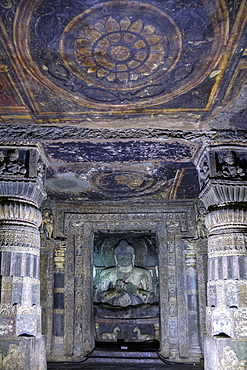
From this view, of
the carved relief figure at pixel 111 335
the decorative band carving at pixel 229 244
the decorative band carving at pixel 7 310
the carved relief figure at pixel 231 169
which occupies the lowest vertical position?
the carved relief figure at pixel 111 335

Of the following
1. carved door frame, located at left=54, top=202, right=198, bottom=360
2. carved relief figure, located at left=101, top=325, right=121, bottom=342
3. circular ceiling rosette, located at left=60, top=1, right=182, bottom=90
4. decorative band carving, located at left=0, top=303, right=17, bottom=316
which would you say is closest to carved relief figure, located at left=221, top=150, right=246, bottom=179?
circular ceiling rosette, located at left=60, top=1, right=182, bottom=90

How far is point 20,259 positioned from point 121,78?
2395mm

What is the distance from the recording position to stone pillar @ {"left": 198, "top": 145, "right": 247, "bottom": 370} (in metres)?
4.09

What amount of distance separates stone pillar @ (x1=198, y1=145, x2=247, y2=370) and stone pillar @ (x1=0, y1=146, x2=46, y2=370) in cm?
210

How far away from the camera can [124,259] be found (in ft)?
33.6

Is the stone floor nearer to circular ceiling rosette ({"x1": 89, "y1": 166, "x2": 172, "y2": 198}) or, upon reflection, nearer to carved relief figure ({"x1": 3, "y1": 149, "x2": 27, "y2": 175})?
circular ceiling rosette ({"x1": 89, "y1": 166, "x2": 172, "y2": 198})

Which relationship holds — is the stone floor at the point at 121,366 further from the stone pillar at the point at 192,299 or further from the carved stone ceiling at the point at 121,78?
the carved stone ceiling at the point at 121,78

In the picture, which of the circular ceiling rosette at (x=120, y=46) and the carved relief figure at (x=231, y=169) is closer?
the circular ceiling rosette at (x=120, y=46)

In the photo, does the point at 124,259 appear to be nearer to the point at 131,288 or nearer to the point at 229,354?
the point at 131,288

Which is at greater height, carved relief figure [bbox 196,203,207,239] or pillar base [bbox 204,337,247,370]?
carved relief figure [bbox 196,203,207,239]

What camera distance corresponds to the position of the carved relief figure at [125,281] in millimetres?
9859

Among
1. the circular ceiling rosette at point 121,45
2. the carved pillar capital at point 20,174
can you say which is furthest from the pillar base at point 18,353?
the circular ceiling rosette at point 121,45

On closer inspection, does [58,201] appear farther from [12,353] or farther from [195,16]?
[195,16]

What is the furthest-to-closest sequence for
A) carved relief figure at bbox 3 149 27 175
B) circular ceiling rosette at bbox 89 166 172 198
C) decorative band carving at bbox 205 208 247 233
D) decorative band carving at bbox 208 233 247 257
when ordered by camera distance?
circular ceiling rosette at bbox 89 166 172 198, carved relief figure at bbox 3 149 27 175, decorative band carving at bbox 205 208 247 233, decorative band carving at bbox 208 233 247 257
